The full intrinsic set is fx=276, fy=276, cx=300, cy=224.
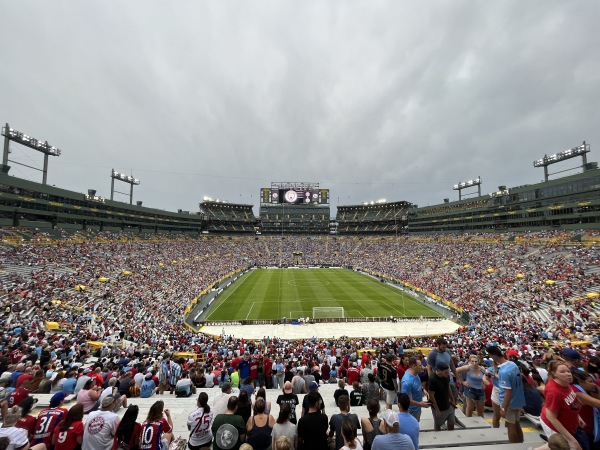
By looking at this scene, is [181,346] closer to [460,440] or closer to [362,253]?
[460,440]

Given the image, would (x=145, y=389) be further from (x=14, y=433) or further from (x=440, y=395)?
(x=440, y=395)

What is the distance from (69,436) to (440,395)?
701 cm

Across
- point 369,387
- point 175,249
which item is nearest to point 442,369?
point 369,387

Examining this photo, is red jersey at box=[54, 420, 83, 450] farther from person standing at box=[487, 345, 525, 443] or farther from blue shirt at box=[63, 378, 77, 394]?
person standing at box=[487, 345, 525, 443]

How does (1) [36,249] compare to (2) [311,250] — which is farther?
(2) [311,250]

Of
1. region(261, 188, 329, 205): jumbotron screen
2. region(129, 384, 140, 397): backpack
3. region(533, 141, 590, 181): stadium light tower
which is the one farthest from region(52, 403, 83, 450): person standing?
region(261, 188, 329, 205): jumbotron screen

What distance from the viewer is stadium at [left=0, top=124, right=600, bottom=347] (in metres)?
28.0

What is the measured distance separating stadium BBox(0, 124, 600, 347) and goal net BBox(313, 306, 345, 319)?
13cm

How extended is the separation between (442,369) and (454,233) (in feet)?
289

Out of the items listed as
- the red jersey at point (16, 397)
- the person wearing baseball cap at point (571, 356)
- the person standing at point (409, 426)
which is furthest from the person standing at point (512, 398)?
the red jersey at point (16, 397)

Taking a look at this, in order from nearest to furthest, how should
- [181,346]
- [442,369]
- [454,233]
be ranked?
[442,369] < [181,346] < [454,233]

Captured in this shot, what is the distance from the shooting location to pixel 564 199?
54.5 metres

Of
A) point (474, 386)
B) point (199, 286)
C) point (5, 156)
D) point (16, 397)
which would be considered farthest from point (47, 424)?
point (5, 156)

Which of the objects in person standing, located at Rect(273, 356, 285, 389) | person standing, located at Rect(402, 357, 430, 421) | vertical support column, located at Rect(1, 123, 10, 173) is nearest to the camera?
person standing, located at Rect(402, 357, 430, 421)
